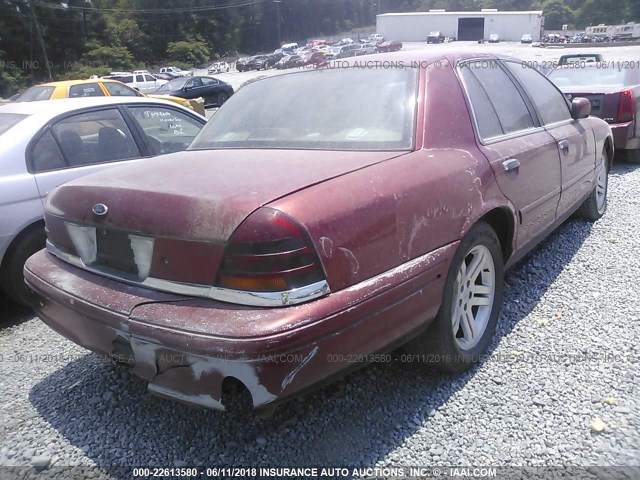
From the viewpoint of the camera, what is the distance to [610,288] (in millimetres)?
3670

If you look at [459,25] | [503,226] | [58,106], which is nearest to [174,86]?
[58,106]

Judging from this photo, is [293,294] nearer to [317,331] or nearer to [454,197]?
[317,331]

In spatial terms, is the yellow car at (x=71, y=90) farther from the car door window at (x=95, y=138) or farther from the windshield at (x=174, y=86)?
the windshield at (x=174, y=86)

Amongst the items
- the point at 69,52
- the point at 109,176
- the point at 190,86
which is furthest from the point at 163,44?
the point at 109,176

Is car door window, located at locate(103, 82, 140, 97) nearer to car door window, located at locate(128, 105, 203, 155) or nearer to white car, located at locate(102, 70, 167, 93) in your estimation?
car door window, located at locate(128, 105, 203, 155)

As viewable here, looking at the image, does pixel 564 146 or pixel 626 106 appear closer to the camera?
pixel 564 146

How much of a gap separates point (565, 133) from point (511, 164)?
1177 millimetres

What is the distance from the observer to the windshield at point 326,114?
8.68 ft

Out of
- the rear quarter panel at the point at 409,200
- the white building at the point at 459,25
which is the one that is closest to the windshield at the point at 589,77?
the rear quarter panel at the point at 409,200

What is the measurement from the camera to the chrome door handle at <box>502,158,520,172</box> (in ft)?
9.60

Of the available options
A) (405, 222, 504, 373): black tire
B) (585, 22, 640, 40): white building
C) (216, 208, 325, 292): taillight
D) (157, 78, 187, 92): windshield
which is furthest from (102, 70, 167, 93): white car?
(585, 22, 640, 40): white building

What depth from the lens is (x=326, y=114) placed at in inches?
111

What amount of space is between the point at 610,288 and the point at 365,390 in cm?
206

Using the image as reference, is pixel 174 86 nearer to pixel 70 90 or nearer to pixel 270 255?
pixel 70 90
